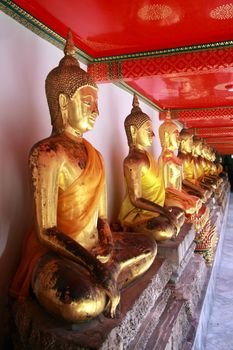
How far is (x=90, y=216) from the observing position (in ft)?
6.29

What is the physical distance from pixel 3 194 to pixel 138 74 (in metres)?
1.35

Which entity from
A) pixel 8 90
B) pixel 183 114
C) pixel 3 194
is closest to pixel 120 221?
pixel 3 194

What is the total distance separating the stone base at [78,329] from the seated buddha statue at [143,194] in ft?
2.57

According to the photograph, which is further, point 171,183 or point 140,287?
point 171,183

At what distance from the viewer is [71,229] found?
1.87m

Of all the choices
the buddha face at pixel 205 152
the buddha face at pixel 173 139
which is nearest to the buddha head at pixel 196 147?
the buddha face at pixel 205 152

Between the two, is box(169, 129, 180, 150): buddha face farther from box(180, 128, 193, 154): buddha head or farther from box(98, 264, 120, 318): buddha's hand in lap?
box(98, 264, 120, 318): buddha's hand in lap

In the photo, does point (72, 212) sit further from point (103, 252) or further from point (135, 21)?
point (135, 21)

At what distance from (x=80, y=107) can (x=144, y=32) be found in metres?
0.75

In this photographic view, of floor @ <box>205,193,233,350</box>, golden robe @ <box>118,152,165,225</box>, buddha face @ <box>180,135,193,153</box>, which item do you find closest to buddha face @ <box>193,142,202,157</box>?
buddha face @ <box>180,135,193,153</box>

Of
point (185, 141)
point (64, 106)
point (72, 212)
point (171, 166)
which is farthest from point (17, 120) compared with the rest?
point (185, 141)

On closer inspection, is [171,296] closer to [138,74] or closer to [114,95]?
[138,74]

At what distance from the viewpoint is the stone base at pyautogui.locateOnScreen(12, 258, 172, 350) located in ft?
4.53

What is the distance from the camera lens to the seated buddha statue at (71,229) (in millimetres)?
1504
